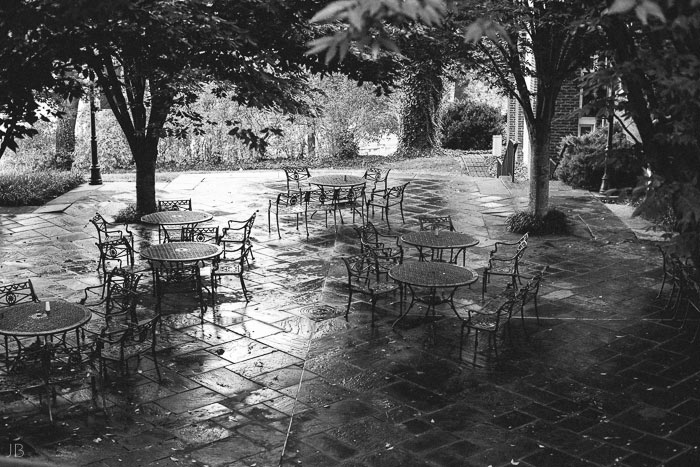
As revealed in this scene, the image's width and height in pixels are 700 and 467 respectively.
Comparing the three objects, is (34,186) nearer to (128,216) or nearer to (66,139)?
(128,216)

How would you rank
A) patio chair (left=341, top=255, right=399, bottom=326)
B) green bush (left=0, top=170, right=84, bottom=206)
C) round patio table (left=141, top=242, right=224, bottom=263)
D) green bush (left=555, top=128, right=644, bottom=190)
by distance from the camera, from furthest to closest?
green bush (left=555, top=128, right=644, bottom=190), green bush (left=0, top=170, right=84, bottom=206), round patio table (left=141, top=242, right=224, bottom=263), patio chair (left=341, top=255, right=399, bottom=326)

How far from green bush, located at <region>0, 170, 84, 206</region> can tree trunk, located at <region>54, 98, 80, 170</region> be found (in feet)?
15.4

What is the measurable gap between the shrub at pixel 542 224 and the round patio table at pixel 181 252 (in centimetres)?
644

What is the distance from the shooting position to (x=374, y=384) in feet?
28.5

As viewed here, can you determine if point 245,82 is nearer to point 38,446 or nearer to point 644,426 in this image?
point 38,446

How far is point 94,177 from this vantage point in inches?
806

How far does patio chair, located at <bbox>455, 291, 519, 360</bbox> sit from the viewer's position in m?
9.36

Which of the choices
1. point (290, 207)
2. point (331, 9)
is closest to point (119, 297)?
point (290, 207)

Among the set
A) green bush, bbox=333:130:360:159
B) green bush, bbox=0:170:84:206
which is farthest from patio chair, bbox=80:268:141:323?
green bush, bbox=333:130:360:159

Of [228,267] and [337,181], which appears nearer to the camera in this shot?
[228,267]

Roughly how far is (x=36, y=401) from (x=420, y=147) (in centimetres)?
1996

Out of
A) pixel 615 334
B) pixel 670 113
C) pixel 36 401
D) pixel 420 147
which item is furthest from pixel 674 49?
pixel 420 147

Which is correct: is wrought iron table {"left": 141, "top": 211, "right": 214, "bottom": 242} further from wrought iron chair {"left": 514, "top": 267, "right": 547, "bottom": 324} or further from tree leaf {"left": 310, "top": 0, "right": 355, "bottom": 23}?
tree leaf {"left": 310, "top": 0, "right": 355, "bottom": 23}

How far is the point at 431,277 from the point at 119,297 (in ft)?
13.2
